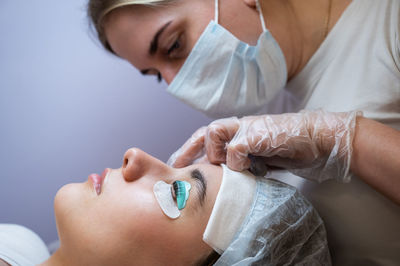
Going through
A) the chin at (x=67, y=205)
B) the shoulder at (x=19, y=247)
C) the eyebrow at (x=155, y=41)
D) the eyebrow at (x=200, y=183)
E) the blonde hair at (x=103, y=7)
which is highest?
the blonde hair at (x=103, y=7)

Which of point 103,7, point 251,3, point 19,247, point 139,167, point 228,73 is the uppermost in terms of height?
point 103,7

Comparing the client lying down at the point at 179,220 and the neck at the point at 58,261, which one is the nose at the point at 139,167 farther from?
the neck at the point at 58,261

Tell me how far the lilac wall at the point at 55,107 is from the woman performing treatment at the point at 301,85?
1.31 feet

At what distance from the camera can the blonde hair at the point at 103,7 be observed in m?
1.09

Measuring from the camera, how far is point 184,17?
1108mm

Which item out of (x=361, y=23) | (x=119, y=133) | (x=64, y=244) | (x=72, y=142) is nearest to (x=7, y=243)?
(x=64, y=244)

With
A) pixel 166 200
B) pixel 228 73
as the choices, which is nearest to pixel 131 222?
pixel 166 200

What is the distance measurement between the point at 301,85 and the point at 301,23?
254mm

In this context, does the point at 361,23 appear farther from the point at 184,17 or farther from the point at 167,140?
the point at 167,140

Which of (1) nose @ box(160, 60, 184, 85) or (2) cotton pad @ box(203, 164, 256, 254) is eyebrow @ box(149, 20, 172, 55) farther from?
(2) cotton pad @ box(203, 164, 256, 254)

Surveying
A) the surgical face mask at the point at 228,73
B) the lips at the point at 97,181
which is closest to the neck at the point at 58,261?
the lips at the point at 97,181

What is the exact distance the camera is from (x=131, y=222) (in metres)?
0.76

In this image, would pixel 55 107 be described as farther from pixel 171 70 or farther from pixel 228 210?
pixel 228 210

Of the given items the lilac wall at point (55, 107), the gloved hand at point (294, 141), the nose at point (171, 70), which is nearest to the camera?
the gloved hand at point (294, 141)
